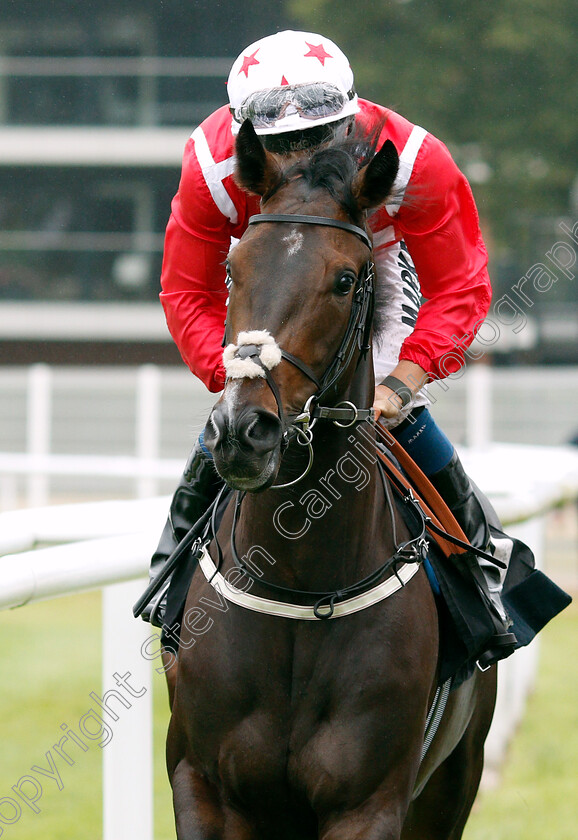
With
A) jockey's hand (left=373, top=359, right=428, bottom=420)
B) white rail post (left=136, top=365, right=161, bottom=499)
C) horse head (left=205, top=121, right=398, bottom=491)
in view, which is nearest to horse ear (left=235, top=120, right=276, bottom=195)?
horse head (left=205, top=121, right=398, bottom=491)

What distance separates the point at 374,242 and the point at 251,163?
0.53 metres

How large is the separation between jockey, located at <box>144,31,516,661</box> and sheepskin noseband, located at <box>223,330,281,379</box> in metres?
0.55

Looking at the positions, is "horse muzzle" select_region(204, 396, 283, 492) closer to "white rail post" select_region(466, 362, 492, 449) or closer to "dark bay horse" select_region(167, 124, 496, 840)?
"dark bay horse" select_region(167, 124, 496, 840)

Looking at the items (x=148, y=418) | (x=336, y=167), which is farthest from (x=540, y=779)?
(x=148, y=418)

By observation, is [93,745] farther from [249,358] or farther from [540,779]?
[249,358]

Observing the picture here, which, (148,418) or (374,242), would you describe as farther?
(148,418)

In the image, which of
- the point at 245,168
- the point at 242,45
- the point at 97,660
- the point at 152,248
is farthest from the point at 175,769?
the point at 152,248

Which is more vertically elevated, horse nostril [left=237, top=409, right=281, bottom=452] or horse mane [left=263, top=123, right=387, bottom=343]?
horse mane [left=263, top=123, right=387, bottom=343]

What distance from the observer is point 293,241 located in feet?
7.97

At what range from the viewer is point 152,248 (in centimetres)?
2339

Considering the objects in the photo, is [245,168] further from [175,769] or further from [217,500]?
[175,769]

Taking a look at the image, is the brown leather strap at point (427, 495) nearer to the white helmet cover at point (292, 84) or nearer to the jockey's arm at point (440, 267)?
the jockey's arm at point (440, 267)

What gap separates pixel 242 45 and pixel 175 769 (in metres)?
19.2

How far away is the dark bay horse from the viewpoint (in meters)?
2.45
